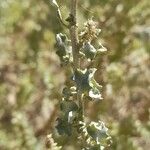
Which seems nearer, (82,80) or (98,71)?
(82,80)

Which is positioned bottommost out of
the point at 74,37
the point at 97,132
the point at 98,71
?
the point at 97,132

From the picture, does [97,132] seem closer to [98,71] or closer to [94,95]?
[94,95]

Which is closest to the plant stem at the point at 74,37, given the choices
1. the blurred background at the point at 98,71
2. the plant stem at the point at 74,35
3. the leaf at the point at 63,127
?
the plant stem at the point at 74,35

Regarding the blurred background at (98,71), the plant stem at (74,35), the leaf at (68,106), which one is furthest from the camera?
the blurred background at (98,71)

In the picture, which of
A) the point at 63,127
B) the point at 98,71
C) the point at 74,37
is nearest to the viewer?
the point at 74,37

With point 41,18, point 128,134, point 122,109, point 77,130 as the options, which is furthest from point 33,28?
point 77,130

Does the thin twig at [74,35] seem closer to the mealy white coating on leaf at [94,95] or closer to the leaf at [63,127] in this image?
the mealy white coating on leaf at [94,95]

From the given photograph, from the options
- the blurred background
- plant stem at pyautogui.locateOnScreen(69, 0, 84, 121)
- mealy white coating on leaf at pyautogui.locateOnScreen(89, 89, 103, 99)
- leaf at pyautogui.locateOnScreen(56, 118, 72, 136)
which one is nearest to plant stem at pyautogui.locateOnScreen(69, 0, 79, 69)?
plant stem at pyautogui.locateOnScreen(69, 0, 84, 121)

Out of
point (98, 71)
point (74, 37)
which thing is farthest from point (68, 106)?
point (98, 71)
